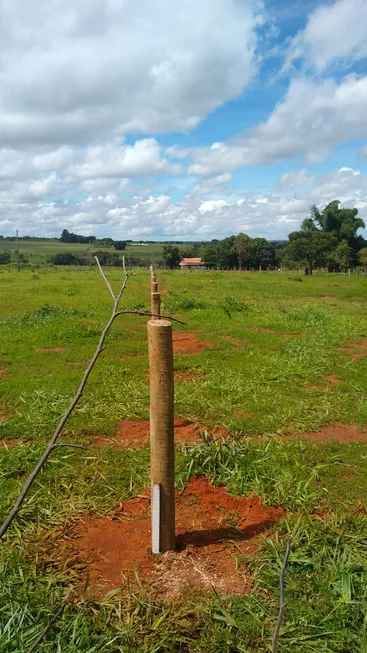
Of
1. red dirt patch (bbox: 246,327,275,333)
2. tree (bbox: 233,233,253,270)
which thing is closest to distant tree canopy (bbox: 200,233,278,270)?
tree (bbox: 233,233,253,270)

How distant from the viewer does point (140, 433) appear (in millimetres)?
5836

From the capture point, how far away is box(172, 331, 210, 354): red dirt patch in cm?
1033

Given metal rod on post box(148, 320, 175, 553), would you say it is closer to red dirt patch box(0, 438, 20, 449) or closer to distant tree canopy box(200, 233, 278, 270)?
red dirt patch box(0, 438, 20, 449)

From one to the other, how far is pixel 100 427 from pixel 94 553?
8.19 feet

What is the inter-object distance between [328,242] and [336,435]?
45841 mm

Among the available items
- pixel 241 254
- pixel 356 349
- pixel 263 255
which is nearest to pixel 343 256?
pixel 241 254

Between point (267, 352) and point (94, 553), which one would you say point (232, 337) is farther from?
point (94, 553)

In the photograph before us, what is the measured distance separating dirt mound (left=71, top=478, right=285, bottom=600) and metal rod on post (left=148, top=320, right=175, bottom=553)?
26 centimetres

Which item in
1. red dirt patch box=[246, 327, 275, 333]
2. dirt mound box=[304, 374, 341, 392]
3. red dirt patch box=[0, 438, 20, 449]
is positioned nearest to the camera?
→ red dirt patch box=[0, 438, 20, 449]

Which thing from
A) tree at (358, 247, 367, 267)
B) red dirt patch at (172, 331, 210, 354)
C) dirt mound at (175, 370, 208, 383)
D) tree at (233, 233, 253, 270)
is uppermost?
tree at (233, 233, 253, 270)

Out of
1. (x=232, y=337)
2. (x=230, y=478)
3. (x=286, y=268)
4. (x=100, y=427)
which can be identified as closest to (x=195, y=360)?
(x=232, y=337)

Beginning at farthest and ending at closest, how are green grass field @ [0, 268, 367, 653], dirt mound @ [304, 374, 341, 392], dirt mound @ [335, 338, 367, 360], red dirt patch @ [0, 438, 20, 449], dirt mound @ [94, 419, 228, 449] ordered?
dirt mound @ [335, 338, 367, 360] < dirt mound @ [304, 374, 341, 392] < dirt mound @ [94, 419, 228, 449] < red dirt patch @ [0, 438, 20, 449] < green grass field @ [0, 268, 367, 653]

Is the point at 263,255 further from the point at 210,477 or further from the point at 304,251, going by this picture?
the point at 210,477

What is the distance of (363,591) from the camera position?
9.90ft
